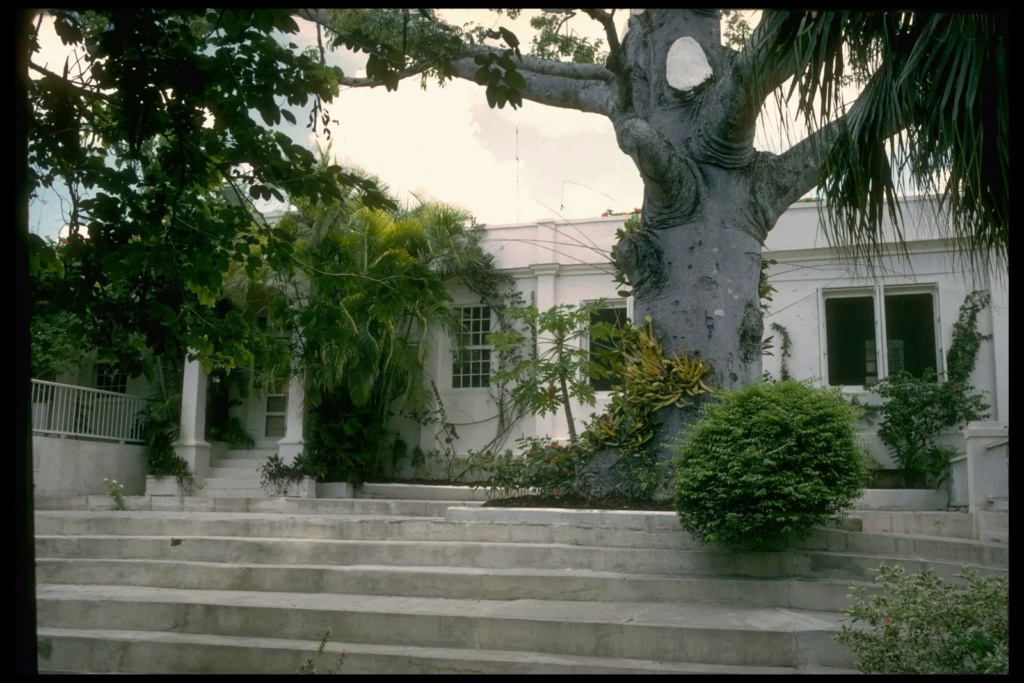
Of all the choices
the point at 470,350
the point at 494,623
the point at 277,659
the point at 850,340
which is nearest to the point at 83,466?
the point at 470,350

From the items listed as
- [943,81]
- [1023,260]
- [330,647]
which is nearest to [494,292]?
[330,647]

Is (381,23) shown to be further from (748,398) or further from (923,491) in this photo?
(923,491)

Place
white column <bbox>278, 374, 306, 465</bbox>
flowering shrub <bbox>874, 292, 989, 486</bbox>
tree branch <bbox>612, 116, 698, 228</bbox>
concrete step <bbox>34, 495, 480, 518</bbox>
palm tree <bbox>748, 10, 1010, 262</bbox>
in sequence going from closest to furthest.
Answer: palm tree <bbox>748, 10, 1010, 262</bbox> < tree branch <bbox>612, 116, 698, 228</bbox> < concrete step <bbox>34, 495, 480, 518</bbox> < flowering shrub <bbox>874, 292, 989, 486</bbox> < white column <bbox>278, 374, 306, 465</bbox>

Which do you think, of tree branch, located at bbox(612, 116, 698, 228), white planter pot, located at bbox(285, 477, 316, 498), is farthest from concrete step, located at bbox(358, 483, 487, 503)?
tree branch, located at bbox(612, 116, 698, 228)

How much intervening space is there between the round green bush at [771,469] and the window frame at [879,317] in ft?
25.1

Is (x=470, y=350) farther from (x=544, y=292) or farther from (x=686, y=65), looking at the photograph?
(x=686, y=65)

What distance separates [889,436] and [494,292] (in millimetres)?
7184

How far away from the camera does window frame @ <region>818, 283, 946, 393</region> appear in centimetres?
1500

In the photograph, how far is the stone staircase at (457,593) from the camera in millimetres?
6402

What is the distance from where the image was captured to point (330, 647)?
6789 millimetres

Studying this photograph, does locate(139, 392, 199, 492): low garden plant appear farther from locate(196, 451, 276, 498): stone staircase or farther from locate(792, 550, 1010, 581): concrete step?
locate(792, 550, 1010, 581): concrete step

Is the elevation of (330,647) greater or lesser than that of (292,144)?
lesser

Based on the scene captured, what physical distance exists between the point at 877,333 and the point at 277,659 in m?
11.9

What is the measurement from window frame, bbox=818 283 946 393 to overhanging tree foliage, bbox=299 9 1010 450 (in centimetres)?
483
